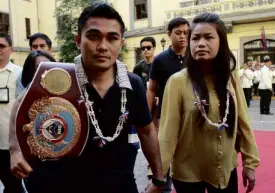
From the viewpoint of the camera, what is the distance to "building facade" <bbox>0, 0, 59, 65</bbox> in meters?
21.5

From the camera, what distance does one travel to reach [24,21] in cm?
2275

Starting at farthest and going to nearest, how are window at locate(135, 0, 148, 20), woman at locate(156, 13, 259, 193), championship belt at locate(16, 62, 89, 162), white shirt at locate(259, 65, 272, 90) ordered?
window at locate(135, 0, 148, 20)
white shirt at locate(259, 65, 272, 90)
woman at locate(156, 13, 259, 193)
championship belt at locate(16, 62, 89, 162)

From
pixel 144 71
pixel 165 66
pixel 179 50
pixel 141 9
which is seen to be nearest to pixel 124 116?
pixel 165 66

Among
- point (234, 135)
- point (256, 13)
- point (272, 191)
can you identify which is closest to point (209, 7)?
point (256, 13)

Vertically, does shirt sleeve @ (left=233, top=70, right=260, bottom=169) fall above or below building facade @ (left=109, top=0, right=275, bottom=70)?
below

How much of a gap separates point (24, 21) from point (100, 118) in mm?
23354

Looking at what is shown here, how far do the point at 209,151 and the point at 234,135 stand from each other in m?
0.21

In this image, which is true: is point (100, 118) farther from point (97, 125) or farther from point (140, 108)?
point (140, 108)

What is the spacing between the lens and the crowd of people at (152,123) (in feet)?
4.62

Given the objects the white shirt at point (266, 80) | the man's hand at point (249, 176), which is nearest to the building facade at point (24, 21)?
the white shirt at point (266, 80)

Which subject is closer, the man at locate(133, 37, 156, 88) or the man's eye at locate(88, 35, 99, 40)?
the man's eye at locate(88, 35, 99, 40)

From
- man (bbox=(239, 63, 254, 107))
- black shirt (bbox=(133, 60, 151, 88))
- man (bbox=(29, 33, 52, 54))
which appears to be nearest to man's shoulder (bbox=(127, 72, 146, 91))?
man (bbox=(29, 33, 52, 54))

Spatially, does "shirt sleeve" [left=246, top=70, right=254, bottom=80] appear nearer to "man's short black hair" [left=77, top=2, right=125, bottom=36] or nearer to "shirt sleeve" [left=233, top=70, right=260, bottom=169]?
"shirt sleeve" [left=233, top=70, right=260, bottom=169]

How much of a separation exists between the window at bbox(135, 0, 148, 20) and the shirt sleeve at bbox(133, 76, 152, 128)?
18.6 metres
